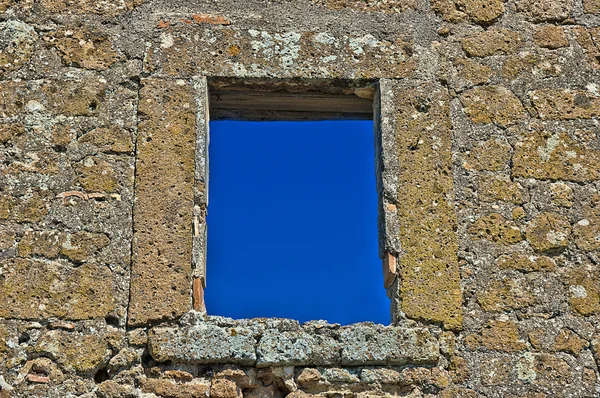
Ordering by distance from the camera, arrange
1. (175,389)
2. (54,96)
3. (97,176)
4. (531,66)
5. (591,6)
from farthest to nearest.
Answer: (591,6) < (531,66) < (54,96) < (97,176) < (175,389)

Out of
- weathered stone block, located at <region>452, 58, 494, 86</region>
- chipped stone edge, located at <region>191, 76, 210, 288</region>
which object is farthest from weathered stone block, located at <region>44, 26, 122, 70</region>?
weathered stone block, located at <region>452, 58, 494, 86</region>

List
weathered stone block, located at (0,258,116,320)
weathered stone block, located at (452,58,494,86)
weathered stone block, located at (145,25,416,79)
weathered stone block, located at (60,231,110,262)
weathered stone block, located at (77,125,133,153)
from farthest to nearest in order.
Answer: weathered stone block, located at (452,58,494,86) → weathered stone block, located at (145,25,416,79) → weathered stone block, located at (77,125,133,153) → weathered stone block, located at (60,231,110,262) → weathered stone block, located at (0,258,116,320)

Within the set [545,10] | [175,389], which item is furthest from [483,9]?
[175,389]

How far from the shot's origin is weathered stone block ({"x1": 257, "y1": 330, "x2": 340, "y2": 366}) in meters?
4.43

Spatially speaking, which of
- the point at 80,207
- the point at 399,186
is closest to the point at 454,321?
the point at 399,186

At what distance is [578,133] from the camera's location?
504cm

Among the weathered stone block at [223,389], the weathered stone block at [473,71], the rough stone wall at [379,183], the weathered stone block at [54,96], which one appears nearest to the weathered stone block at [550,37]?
the rough stone wall at [379,183]

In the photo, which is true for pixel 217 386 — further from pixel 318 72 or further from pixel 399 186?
pixel 318 72

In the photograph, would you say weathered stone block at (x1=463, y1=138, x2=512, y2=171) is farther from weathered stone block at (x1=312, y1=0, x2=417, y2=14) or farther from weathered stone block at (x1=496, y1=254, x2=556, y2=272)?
weathered stone block at (x1=312, y1=0, x2=417, y2=14)

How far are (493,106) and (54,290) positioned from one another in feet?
8.14

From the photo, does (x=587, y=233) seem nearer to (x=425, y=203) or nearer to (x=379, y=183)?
(x=425, y=203)

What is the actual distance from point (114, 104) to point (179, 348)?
1371 mm

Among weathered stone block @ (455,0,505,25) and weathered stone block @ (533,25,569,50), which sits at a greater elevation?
weathered stone block @ (455,0,505,25)

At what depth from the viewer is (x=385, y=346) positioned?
4.47 metres
